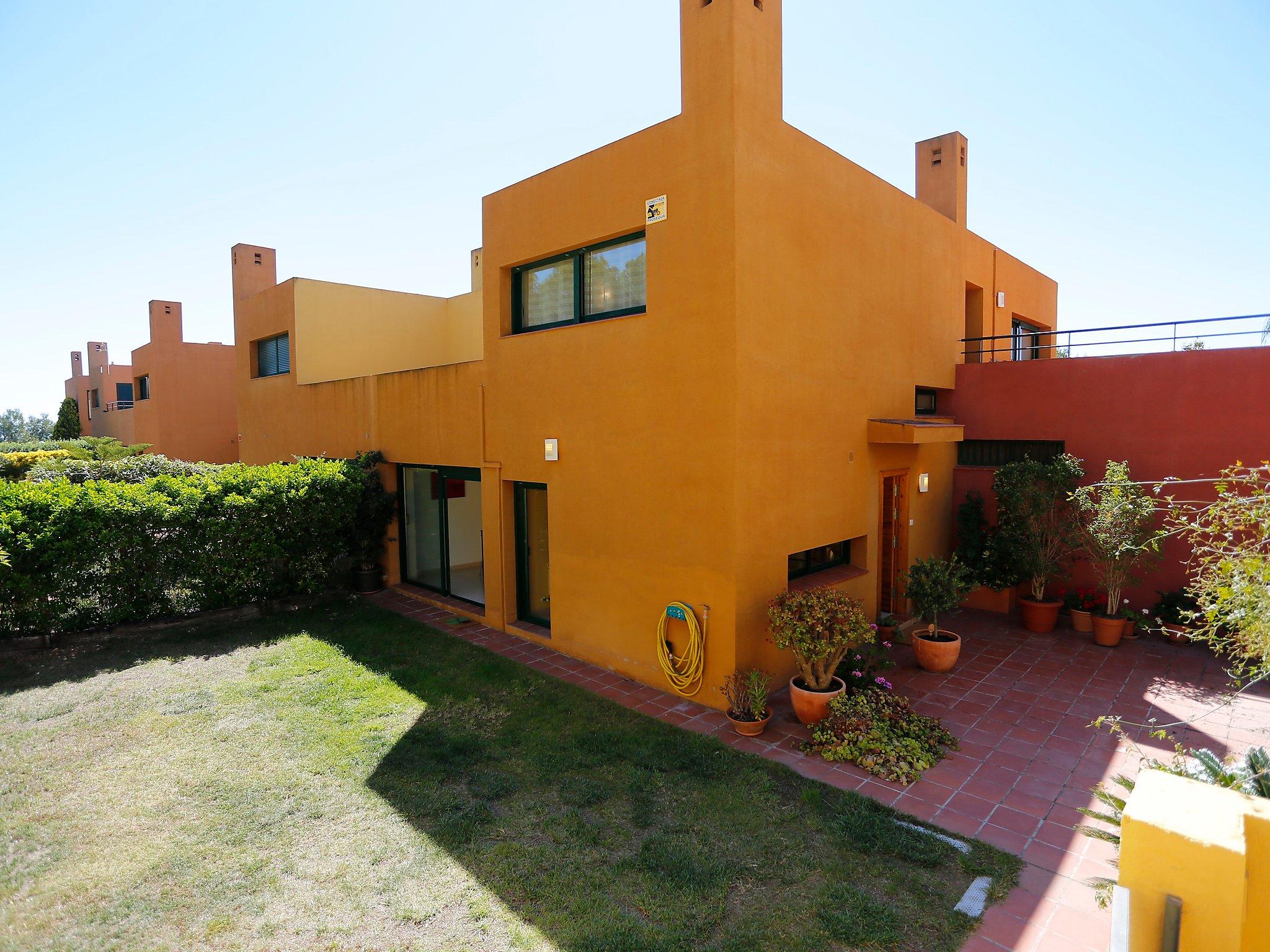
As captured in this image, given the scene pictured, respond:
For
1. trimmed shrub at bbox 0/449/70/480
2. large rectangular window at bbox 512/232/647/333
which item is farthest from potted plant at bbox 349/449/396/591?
trimmed shrub at bbox 0/449/70/480

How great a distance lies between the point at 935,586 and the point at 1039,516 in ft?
9.03

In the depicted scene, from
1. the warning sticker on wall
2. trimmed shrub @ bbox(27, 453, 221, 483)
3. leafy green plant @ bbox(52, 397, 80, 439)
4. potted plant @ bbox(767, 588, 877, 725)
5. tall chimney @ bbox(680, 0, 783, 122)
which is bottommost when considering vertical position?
potted plant @ bbox(767, 588, 877, 725)

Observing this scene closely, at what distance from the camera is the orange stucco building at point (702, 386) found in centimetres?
654

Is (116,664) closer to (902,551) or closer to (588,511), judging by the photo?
(588,511)

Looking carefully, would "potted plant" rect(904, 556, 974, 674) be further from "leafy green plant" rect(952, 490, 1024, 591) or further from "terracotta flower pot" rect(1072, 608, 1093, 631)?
"terracotta flower pot" rect(1072, 608, 1093, 631)

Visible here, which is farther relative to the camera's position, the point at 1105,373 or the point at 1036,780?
the point at 1105,373

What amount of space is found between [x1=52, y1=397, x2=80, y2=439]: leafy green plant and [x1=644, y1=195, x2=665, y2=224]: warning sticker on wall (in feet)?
Result: 133

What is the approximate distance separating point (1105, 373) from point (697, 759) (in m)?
8.64

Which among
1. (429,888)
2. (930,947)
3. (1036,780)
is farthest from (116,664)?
(1036,780)

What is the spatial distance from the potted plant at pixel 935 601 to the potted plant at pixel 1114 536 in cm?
206

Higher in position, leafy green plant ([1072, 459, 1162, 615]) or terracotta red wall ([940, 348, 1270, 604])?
terracotta red wall ([940, 348, 1270, 604])

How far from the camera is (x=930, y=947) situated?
3.55 meters

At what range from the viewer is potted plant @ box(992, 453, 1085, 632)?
933 cm

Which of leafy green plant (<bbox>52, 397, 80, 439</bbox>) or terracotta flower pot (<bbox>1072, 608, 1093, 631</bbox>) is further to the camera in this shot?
leafy green plant (<bbox>52, 397, 80, 439</bbox>)
